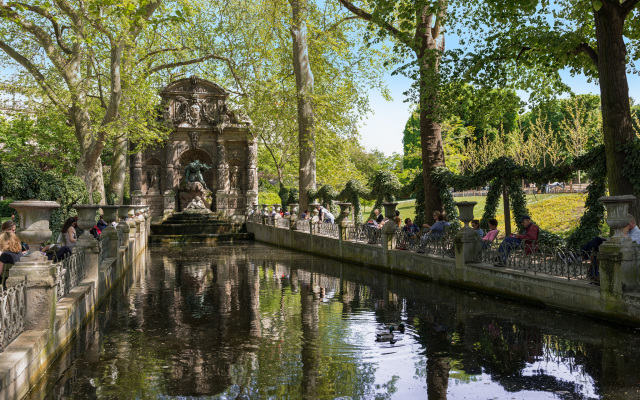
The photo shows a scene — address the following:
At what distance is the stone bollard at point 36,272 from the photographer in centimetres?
720

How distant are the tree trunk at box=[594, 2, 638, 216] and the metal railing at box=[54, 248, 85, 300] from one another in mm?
10807

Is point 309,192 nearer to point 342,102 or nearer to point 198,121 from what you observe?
point 342,102

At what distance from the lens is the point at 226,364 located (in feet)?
24.4

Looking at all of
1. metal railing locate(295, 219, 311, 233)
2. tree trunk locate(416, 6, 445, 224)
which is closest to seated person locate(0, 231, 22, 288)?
tree trunk locate(416, 6, 445, 224)

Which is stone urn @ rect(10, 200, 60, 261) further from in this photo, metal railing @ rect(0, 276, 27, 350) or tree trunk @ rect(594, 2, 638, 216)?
tree trunk @ rect(594, 2, 638, 216)

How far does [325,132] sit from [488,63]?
680 inches

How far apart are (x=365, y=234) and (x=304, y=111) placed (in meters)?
11.4

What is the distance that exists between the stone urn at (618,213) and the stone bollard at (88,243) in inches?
351

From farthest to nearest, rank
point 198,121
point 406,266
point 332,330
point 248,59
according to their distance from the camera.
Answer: point 198,121 < point 248,59 < point 406,266 < point 332,330

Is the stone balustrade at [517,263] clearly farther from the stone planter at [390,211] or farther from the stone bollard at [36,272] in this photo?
the stone bollard at [36,272]

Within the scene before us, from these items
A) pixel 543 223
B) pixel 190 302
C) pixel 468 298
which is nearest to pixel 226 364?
pixel 190 302

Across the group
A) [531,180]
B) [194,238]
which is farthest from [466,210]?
[194,238]

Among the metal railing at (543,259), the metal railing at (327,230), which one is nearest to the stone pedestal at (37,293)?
the metal railing at (543,259)

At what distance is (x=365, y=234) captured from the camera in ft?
63.3
